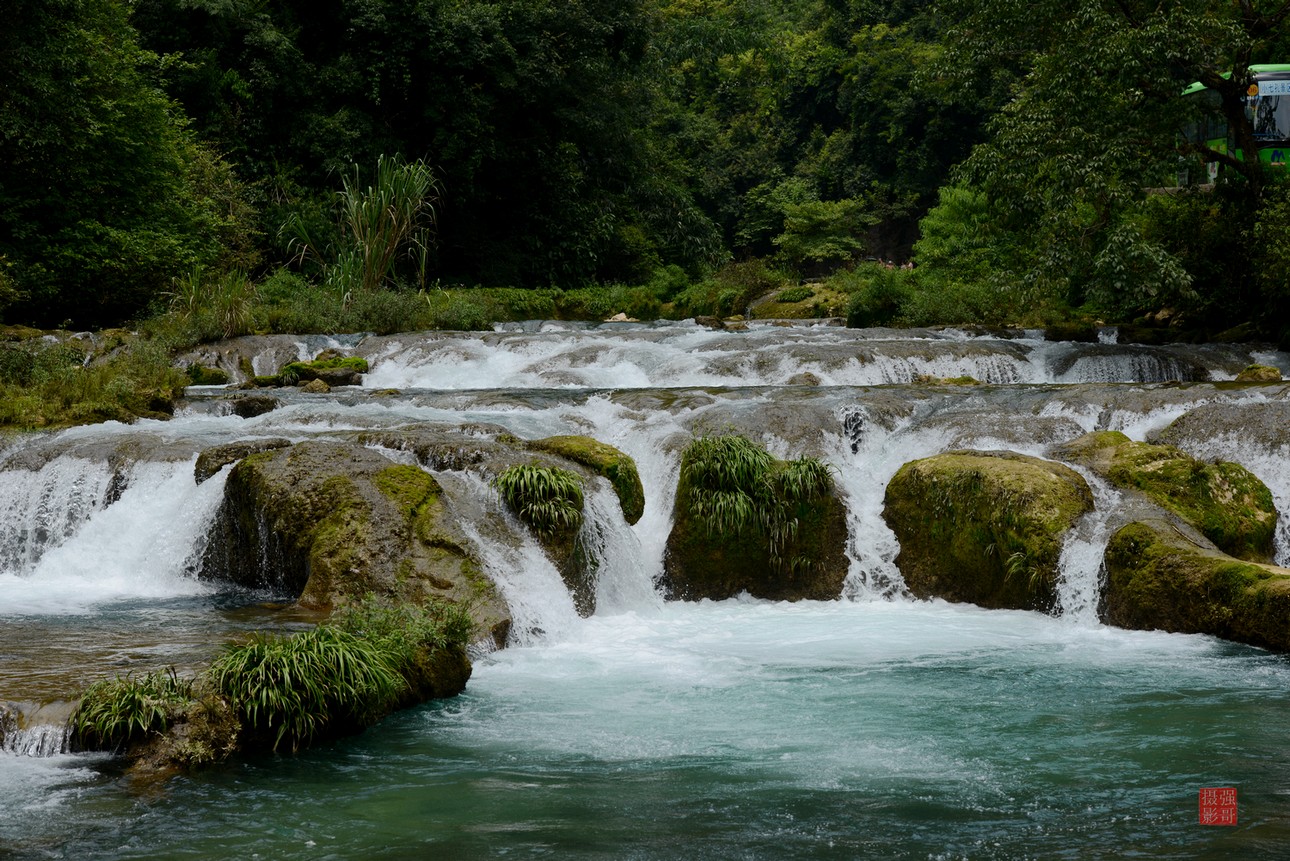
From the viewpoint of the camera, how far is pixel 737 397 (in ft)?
46.0

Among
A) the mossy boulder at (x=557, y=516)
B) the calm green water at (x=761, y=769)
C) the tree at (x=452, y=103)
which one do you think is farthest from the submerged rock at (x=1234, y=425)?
the tree at (x=452, y=103)

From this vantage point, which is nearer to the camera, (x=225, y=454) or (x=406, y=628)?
(x=406, y=628)

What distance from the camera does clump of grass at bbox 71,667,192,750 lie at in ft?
Result: 19.8

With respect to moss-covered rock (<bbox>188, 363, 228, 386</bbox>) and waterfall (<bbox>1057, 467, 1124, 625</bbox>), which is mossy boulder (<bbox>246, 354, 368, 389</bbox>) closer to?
moss-covered rock (<bbox>188, 363, 228, 386</bbox>)

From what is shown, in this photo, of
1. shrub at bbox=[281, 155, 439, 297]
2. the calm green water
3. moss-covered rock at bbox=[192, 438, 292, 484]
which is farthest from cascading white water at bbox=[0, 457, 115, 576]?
shrub at bbox=[281, 155, 439, 297]

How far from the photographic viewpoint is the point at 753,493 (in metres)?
11.1

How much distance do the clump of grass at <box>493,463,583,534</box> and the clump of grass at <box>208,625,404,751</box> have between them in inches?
127

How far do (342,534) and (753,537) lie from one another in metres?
4.01

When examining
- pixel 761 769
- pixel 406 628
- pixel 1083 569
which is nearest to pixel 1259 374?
pixel 1083 569

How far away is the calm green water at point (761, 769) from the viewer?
5.07m

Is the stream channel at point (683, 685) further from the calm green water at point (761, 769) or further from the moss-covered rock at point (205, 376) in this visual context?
the moss-covered rock at point (205, 376)

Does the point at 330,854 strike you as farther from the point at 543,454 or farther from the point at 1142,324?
the point at 1142,324

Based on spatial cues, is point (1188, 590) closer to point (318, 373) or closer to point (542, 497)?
point (542, 497)

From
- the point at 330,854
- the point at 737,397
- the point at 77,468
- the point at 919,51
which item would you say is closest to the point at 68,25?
the point at 77,468
